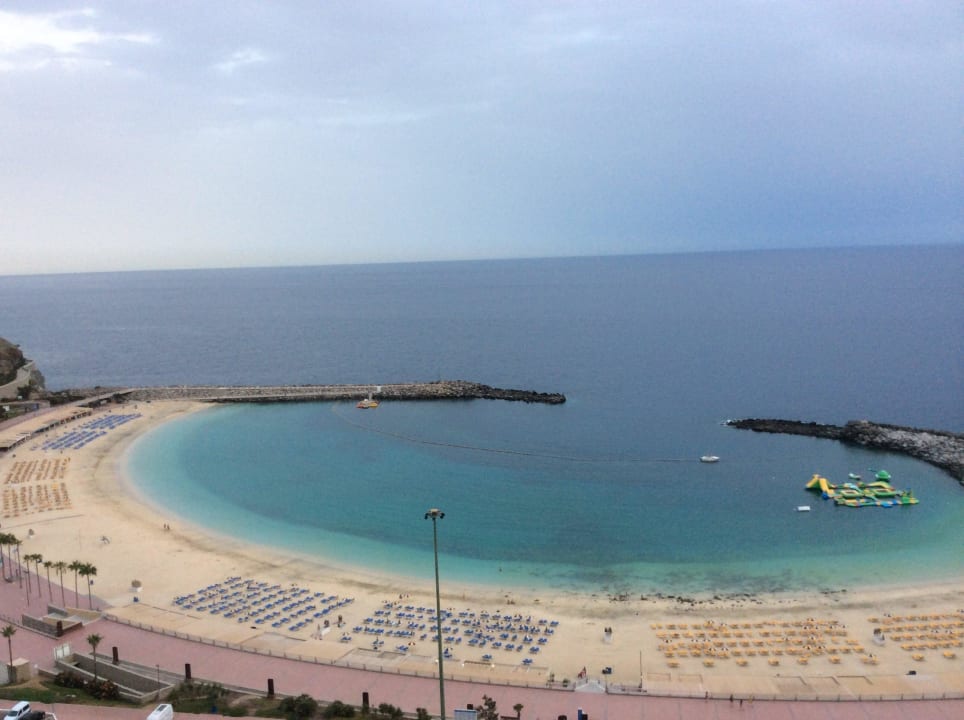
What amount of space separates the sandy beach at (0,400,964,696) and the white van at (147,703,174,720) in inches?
292

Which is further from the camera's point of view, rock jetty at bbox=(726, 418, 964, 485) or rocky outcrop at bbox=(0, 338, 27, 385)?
rocky outcrop at bbox=(0, 338, 27, 385)

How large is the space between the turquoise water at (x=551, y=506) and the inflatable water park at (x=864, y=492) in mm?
1188

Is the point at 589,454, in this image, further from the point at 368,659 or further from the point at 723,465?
the point at 368,659

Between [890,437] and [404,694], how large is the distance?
6436 centimetres

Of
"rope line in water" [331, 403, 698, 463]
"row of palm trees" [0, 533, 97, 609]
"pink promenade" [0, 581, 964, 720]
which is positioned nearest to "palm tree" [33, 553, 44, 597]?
"row of palm trees" [0, 533, 97, 609]

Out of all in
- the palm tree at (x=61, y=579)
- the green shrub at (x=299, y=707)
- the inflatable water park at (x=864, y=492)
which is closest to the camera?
the green shrub at (x=299, y=707)

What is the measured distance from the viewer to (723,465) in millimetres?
68375

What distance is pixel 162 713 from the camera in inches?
984

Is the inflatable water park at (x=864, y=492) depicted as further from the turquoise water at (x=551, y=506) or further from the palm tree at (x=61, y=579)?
the palm tree at (x=61, y=579)

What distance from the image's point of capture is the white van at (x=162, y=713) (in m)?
24.9

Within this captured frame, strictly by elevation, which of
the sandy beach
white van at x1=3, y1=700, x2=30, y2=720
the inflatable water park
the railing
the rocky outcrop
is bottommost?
the inflatable water park

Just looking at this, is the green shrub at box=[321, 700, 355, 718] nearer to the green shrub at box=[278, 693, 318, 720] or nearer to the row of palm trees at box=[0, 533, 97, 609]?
the green shrub at box=[278, 693, 318, 720]

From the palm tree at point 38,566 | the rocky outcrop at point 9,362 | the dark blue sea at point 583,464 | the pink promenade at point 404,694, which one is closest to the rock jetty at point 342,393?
the dark blue sea at point 583,464

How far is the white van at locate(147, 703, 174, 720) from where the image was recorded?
2487cm
